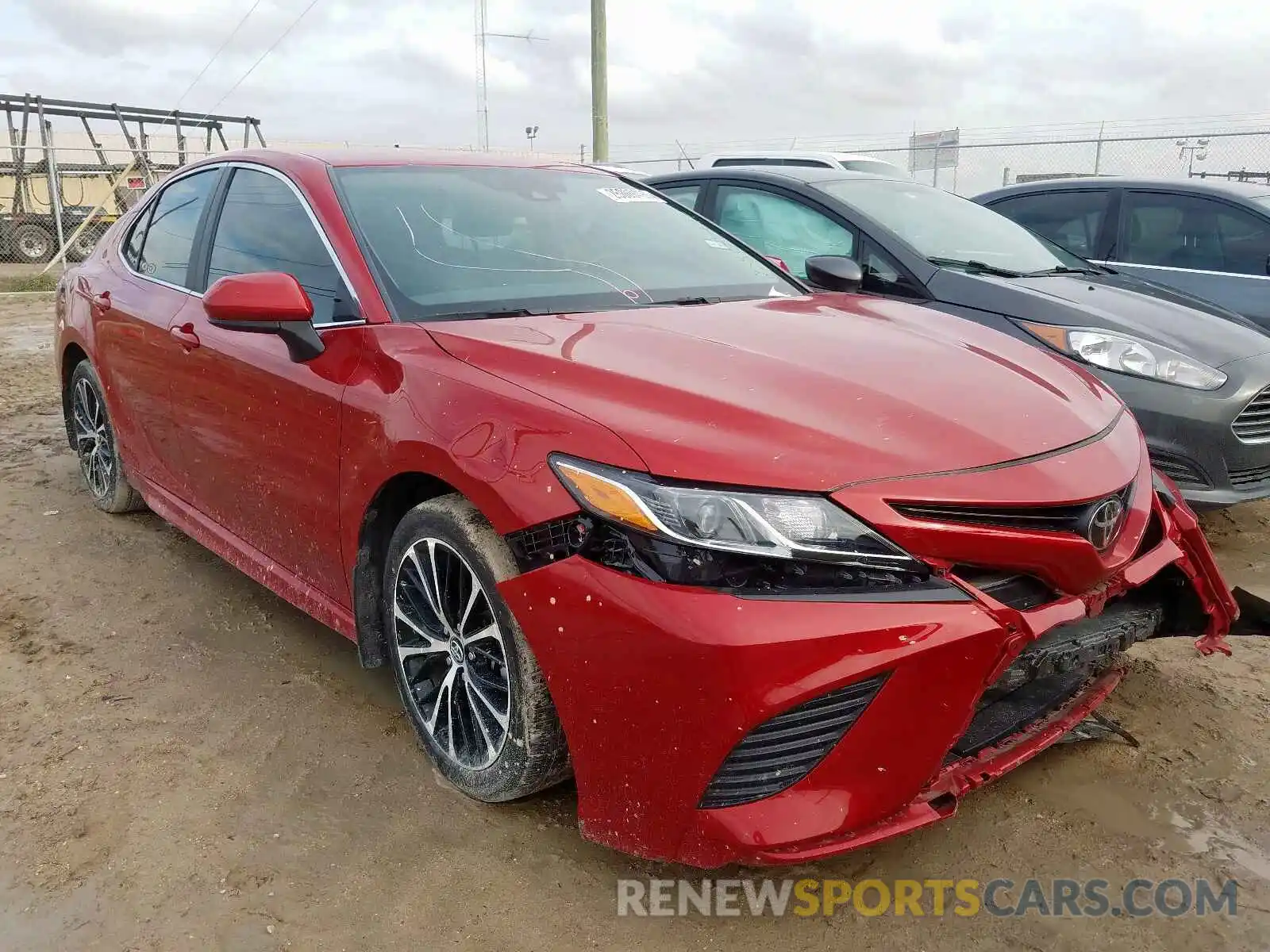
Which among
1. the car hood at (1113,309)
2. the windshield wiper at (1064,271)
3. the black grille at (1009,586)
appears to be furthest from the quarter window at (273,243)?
the windshield wiper at (1064,271)

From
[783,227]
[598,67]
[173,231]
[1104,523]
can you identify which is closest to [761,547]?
[1104,523]

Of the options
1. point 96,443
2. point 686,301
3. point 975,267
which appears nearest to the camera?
point 686,301

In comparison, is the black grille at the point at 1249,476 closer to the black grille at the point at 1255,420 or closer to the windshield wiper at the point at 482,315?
the black grille at the point at 1255,420

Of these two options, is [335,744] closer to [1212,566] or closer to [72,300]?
[1212,566]

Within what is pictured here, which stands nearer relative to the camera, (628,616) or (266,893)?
(628,616)

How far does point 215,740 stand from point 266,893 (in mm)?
714

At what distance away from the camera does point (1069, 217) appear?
6434 mm

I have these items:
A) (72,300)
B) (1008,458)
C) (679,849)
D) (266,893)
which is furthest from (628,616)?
(72,300)

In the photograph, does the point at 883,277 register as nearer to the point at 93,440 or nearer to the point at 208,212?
the point at 208,212

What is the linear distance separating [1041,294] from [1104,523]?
8.40 feet

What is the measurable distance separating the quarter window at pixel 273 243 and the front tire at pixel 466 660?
0.73 meters

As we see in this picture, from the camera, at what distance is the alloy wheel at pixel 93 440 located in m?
4.40

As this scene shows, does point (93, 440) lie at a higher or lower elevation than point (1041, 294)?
lower

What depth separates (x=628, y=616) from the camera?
1.82 metres
